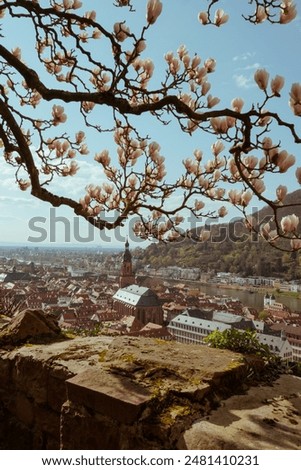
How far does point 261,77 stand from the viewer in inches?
96.2

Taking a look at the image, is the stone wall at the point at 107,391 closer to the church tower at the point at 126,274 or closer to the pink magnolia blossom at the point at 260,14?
the pink magnolia blossom at the point at 260,14

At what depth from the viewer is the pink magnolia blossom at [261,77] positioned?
2441 millimetres

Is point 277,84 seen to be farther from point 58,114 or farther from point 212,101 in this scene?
point 58,114

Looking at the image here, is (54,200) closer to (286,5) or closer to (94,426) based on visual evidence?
(94,426)

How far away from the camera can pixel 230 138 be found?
110 inches

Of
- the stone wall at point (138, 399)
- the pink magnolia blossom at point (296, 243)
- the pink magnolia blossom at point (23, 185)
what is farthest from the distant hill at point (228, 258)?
the pink magnolia blossom at point (296, 243)

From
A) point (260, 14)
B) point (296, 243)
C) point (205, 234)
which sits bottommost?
point (296, 243)

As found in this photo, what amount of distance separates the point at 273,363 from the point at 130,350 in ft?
3.75

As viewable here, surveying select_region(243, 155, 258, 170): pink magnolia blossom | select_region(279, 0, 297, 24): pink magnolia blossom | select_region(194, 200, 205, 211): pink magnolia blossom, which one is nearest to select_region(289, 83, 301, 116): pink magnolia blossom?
select_region(243, 155, 258, 170): pink magnolia blossom

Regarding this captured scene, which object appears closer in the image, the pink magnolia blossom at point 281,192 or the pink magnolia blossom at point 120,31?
the pink magnolia blossom at point 281,192

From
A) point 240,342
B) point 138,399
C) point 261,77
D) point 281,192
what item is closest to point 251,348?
point 240,342

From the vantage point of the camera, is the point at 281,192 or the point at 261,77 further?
the point at 281,192

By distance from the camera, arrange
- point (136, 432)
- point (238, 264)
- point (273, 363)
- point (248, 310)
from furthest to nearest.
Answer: point (238, 264)
point (248, 310)
point (273, 363)
point (136, 432)

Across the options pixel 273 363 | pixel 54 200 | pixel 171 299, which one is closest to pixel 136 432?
pixel 273 363
